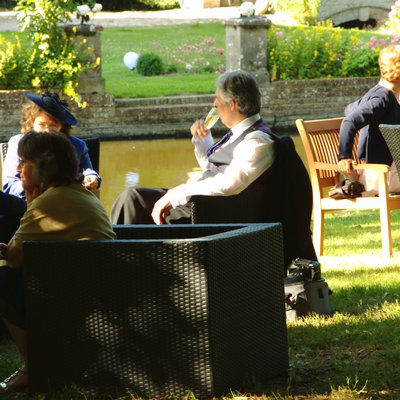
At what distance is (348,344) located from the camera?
158 inches

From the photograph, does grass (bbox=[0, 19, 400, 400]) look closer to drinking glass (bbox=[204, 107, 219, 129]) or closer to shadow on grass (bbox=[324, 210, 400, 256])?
shadow on grass (bbox=[324, 210, 400, 256])

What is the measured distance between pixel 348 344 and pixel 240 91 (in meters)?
1.36

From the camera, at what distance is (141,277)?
10.7ft

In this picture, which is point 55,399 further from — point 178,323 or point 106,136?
point 106,136

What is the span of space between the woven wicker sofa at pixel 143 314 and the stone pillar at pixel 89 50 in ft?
47.1

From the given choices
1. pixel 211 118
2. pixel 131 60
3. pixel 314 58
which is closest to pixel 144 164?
pixel 314 58

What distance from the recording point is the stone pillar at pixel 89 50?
685 inches

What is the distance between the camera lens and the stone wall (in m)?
17.0

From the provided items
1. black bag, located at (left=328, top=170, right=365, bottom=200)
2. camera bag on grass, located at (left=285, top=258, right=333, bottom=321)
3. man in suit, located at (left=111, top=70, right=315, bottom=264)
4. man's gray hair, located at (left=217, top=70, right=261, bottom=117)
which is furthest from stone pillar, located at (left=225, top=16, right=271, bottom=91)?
camera bag on grass, located at (left=285, top=258, right=333, bottom=321)

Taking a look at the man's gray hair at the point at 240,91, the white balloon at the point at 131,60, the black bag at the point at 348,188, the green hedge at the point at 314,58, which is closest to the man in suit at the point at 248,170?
the man's gray hair at the point at 240,91

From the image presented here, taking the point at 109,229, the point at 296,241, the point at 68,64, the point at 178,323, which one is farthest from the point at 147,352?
the point at 68,64

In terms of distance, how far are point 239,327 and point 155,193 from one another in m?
2.02

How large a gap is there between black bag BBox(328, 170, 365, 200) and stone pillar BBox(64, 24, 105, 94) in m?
11.6

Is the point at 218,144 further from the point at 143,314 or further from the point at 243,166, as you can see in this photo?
the point at 143,314
